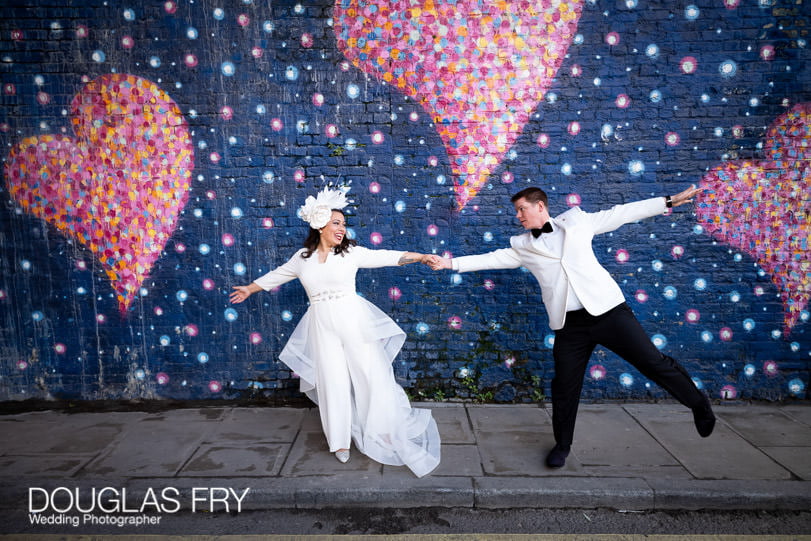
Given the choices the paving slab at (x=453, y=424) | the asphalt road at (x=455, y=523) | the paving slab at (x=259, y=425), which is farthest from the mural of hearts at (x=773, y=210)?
the paving slab at (x=259, y=425)

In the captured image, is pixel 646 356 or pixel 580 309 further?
pixel 580 309

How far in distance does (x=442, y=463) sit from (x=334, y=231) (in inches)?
81.7

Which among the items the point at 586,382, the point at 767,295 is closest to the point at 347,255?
the point at 586,382

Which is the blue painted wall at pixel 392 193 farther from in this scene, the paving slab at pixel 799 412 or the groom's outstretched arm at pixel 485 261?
the groom's outstretched arm at pixel 485 261

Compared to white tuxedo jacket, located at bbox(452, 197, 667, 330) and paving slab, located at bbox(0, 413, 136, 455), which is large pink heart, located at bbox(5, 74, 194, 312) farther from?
white tuxedo jacket, located at bbox(452, 197, 667, 330)

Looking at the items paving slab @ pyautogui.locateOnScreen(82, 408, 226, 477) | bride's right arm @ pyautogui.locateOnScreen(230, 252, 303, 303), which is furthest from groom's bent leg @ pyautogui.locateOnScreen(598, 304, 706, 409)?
paving slab @ pyautogui.locateOnScreen(82, 408, 226, 477)

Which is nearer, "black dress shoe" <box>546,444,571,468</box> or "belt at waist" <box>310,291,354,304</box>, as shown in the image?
"black dress shoe" <box>546,444,571,468</box>

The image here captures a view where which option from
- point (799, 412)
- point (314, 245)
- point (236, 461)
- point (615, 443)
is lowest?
point (799, 412)

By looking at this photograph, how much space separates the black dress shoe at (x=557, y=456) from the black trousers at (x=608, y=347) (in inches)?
2.0

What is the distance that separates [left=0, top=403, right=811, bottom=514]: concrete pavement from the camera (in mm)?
3564

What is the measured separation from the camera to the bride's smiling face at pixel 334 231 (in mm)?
4008

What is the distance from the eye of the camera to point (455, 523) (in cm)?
337

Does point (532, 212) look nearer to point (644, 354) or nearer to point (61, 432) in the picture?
point (644, 354)

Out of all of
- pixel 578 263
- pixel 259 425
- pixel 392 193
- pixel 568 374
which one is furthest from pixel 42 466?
pixel 578 263
